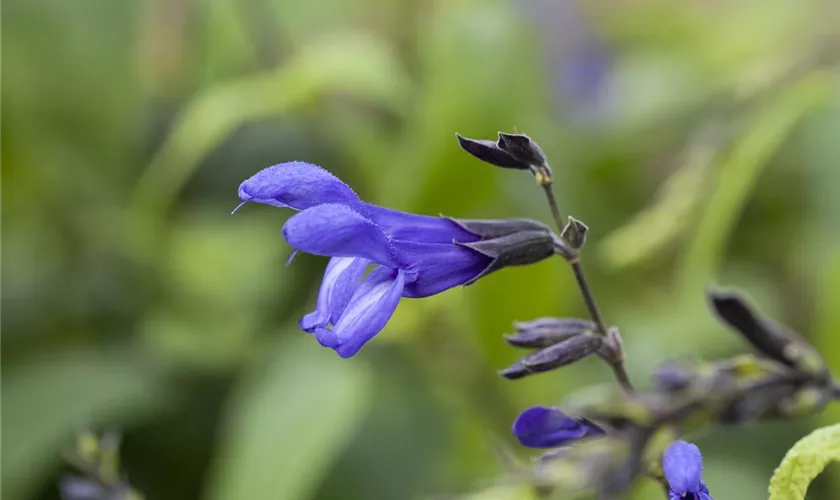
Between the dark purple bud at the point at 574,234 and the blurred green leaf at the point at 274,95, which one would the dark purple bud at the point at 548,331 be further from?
the blurred green leaf at the point at 274,95

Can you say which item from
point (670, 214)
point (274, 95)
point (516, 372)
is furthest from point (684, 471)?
point (274, 95)

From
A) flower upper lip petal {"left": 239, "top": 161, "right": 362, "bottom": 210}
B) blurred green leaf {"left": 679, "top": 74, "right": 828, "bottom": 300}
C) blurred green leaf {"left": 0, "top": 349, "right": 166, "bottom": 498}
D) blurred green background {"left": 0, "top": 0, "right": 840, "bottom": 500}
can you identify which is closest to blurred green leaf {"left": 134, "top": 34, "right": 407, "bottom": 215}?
blurred green background {"left": 0, "top": 0, "right": 840, "bottom": 500}

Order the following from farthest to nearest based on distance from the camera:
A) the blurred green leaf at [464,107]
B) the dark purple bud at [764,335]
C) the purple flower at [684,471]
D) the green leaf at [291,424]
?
the blurred green leaf at [464,107] < the green leaf at [291,424] < the dark purple bud at [764,335] < the purple flower at [684,471]

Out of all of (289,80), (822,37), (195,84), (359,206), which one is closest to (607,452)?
(359,206)

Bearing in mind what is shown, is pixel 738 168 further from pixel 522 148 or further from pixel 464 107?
pixel 522 148

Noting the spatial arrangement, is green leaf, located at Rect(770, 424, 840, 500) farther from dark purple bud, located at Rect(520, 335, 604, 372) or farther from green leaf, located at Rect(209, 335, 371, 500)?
green leaf, located at Rect(209, 335, 371, 500)

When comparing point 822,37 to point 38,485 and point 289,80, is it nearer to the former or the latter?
point 289,80

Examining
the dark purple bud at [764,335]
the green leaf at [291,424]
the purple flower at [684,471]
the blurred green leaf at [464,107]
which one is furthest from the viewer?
the blurred green leaf at [464,107]

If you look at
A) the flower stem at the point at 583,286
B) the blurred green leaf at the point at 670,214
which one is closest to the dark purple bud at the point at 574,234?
the flower stem at the point at 583,286
